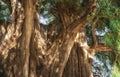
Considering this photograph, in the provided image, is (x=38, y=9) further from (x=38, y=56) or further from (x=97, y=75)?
(x=97, y=75)

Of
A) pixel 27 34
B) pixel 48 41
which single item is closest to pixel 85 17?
pixel 27 34

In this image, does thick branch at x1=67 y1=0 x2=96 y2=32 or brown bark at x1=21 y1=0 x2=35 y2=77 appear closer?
thick branch at x1=67 y1=0 x2=96 y2=32

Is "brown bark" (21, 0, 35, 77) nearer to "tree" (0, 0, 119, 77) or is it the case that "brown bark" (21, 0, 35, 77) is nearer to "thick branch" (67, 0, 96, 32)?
"tree" (0, 0, 119, 77)

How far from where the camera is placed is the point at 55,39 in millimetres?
6660

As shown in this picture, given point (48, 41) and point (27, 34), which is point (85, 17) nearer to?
point (27, 34)

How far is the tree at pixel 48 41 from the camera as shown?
6125 millimetres

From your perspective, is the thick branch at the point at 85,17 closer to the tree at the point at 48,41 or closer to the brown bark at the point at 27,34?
the tree at the point at 48,41

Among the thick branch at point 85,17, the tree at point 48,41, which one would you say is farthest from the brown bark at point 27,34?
the thick branch at point 85,17

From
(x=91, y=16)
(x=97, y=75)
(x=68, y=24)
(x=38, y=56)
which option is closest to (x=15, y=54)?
(x=38, y=56)

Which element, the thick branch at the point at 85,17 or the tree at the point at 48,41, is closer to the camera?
the thick branch at the point at 85,17

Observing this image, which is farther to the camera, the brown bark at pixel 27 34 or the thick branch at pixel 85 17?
the brown bark at pixel 27 34

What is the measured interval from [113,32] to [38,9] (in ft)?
6.05

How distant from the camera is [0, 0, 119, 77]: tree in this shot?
612 cm

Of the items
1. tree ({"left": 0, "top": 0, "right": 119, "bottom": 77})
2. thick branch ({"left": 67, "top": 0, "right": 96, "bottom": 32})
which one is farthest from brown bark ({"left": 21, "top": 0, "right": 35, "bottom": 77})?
thick branch ({"left": 67, "top": 0, "right": 96, "bottom": 32})
